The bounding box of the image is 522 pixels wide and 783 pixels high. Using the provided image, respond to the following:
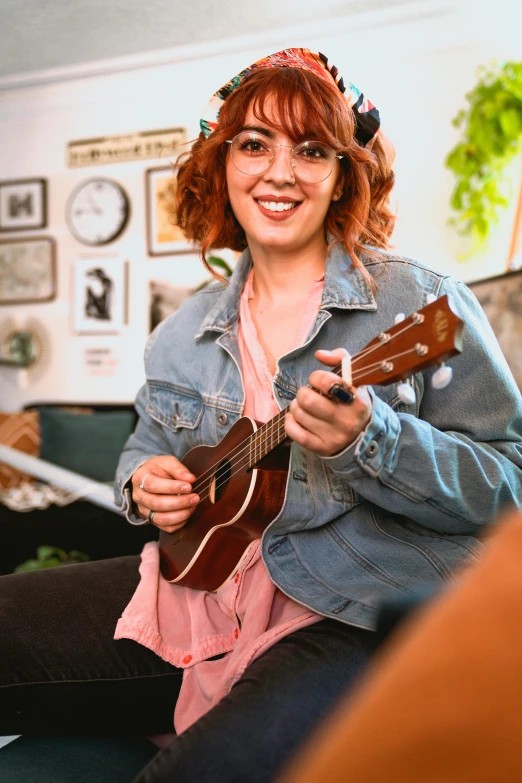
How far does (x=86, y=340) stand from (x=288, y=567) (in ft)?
10.9

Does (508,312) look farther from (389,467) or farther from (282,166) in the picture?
(389,467)

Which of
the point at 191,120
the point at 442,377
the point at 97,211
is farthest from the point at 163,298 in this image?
the point at 442,377

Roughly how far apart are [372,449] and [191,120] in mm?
3445

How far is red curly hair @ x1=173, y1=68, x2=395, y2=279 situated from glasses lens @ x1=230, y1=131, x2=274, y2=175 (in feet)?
0.09

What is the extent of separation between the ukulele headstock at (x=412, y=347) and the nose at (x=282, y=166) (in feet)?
1.51

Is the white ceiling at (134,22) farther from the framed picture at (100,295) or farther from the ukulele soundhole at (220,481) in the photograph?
the ukulele soundhole at (220,481)

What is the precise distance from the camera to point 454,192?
320cm

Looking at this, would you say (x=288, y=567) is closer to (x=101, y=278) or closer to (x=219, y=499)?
(x=219, y=499)

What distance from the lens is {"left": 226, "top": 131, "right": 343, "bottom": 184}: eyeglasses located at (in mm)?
1224

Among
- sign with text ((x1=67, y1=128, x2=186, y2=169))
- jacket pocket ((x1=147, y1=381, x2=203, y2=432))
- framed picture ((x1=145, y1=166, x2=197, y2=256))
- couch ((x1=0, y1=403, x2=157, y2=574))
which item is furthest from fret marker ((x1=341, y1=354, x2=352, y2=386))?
sign with text ((x1=67, y1=128, x2=186, y2=169))

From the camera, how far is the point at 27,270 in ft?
13.9

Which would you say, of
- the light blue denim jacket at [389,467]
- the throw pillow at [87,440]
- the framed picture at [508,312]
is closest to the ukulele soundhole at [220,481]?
the light blue denim jacket at [389,467]

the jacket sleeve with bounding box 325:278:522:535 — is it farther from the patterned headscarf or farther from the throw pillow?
the throw pillow

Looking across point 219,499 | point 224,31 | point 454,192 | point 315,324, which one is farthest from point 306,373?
point 224,31
